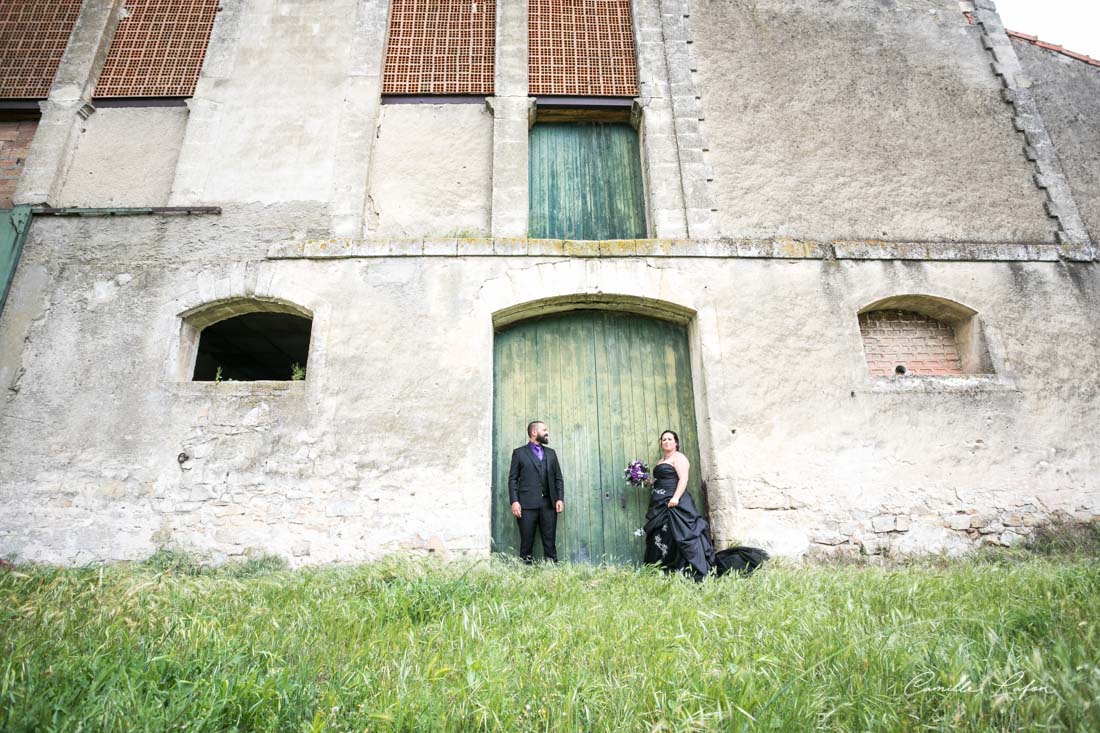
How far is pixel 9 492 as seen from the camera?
562 cm

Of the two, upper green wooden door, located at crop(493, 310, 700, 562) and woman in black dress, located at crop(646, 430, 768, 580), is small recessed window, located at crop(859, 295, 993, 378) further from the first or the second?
woman in black dress, located at crop(646, 430, 768, 580)

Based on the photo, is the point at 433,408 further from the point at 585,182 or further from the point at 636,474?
the point at 585,182

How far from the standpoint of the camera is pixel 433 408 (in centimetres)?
593

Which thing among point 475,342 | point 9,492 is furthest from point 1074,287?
point 9,492

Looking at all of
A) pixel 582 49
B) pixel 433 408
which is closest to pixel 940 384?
pixel 433 408

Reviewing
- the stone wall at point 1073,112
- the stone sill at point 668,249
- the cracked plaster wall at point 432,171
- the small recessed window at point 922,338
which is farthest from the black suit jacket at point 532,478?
the stone wall at point 1073,112

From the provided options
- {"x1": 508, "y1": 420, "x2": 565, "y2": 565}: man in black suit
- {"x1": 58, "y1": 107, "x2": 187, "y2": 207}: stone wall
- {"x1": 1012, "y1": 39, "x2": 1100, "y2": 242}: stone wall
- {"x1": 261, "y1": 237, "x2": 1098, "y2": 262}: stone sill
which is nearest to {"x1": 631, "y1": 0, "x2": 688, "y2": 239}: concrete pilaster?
{"x1": 261, "y1": 237, "x2": 1098, "y2": 262}: stone sill

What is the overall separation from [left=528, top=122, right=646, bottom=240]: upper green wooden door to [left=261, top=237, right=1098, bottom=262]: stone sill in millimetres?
708

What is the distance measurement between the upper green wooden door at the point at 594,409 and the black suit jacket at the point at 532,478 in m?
0.33

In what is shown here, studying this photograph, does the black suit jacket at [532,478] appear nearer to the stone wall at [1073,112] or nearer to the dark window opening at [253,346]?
the dark window opening at [253,346]

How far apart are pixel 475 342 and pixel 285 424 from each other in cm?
208

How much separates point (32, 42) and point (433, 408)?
7684mm

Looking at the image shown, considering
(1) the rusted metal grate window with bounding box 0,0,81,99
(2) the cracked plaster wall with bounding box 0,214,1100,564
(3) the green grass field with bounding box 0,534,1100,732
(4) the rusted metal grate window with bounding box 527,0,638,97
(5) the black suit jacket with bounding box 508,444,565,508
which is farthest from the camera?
(4) the rusted metal grate window with bounding box 527,0,638,97

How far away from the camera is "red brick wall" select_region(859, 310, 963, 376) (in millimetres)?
6531
